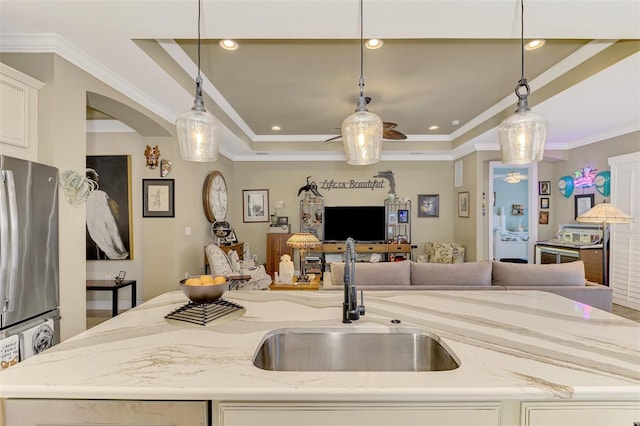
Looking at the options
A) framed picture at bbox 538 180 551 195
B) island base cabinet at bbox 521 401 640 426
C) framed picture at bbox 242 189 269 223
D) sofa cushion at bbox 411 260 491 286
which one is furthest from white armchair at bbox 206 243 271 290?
Result: framed picture at bbox 538 180 551 195

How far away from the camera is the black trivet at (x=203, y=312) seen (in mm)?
1462

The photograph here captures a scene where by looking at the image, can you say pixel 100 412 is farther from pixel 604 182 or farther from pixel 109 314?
pixel 604 182

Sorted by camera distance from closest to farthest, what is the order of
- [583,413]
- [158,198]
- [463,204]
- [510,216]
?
[583,413], [158,198], [463,204], [510,216]

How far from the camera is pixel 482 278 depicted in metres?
2.93

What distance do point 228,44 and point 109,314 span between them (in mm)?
3933

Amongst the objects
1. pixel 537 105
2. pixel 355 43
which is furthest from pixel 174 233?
pixel 537 105

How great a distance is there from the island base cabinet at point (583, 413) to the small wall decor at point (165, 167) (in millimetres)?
4201

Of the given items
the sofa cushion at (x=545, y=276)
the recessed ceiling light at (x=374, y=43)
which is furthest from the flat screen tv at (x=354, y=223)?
the recessed ceiling light at (x=374, y=43)

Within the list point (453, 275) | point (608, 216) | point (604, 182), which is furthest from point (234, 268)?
point (604, 182)

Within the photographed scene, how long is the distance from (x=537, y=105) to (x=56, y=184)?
462cm

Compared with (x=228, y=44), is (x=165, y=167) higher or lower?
lower

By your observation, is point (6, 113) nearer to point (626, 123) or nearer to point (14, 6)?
point (14, 6)

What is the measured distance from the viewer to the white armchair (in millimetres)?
4180

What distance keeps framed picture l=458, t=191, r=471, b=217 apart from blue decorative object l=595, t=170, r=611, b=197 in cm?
183
